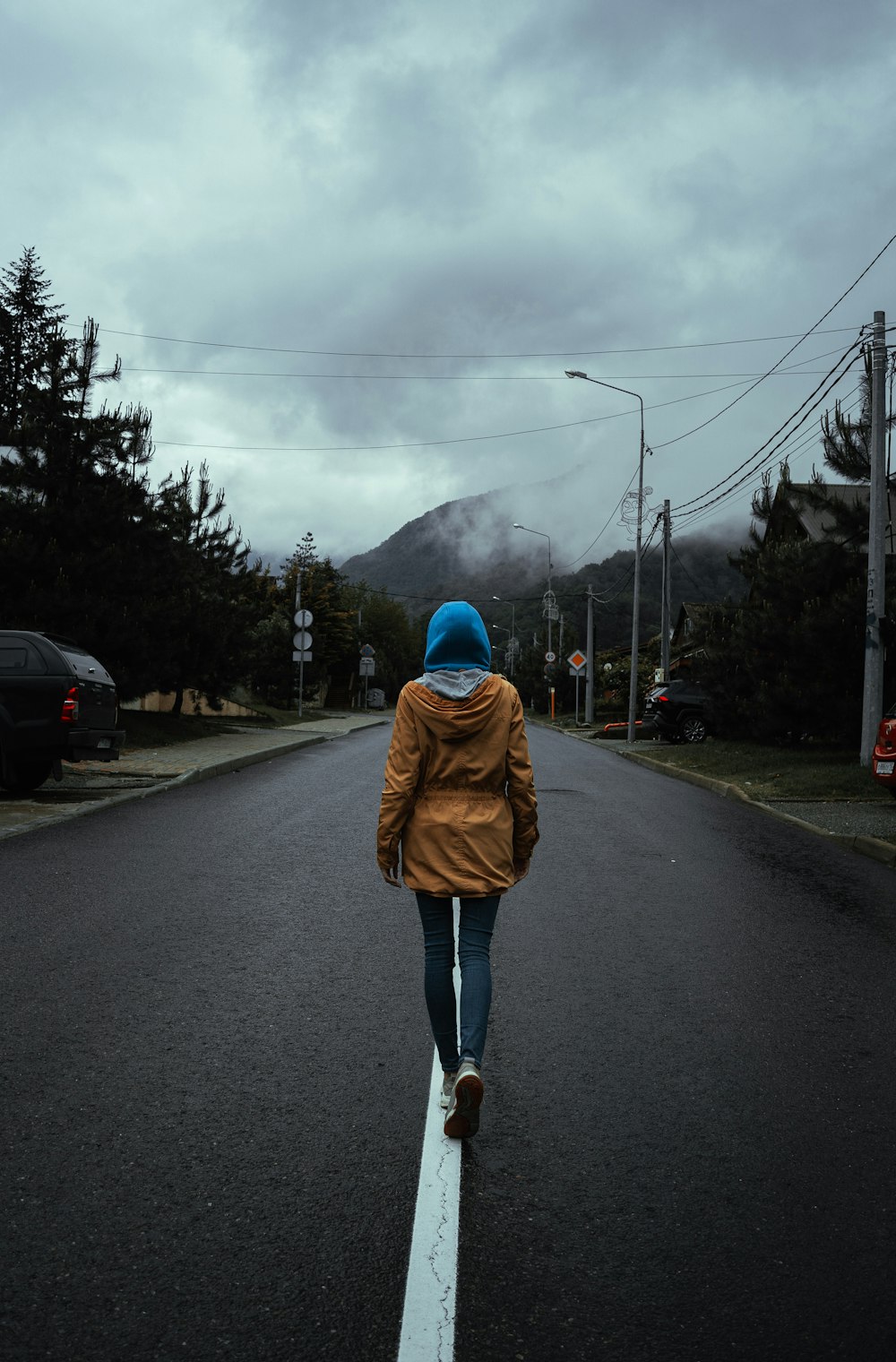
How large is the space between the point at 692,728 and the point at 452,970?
84.1 ft

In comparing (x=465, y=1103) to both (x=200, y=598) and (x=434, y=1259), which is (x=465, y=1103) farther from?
(x=200, y=598)

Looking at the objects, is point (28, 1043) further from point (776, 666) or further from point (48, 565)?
point (776, 666)

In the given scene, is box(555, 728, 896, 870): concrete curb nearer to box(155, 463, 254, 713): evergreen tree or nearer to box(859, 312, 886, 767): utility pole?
box(859, 312, 886, 767): utility pole

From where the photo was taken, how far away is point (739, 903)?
304 inches

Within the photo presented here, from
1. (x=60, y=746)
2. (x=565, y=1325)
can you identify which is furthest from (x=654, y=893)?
(x=60, y=746)

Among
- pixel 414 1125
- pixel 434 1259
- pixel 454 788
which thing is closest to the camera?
pixel 434 1259

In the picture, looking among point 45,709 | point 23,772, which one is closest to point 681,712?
point 23,772

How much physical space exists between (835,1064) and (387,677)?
79.0 m

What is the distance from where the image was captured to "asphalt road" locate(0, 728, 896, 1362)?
265 centimetres

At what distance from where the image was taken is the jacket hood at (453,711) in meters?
3.82

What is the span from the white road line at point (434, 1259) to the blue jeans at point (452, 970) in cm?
30

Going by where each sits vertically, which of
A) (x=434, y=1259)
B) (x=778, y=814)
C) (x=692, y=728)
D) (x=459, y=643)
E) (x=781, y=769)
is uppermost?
(x=459, y=643)

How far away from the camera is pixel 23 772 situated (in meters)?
12.6

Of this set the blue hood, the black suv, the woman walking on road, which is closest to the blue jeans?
the woman walking on road
